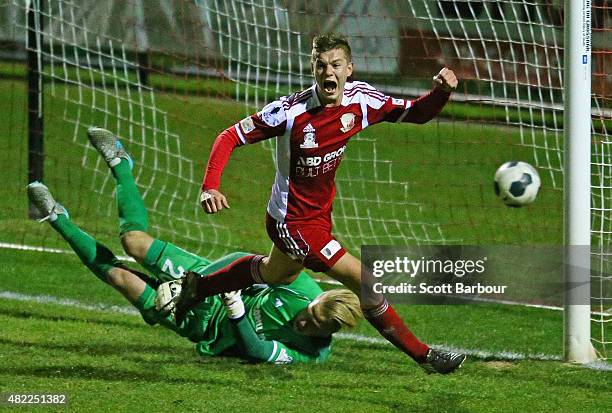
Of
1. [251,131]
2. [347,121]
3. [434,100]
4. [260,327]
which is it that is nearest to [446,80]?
[434,100]

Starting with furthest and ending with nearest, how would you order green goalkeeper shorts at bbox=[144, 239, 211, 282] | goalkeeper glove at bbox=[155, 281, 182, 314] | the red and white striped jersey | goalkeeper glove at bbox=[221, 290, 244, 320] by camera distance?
green goalkeeper shorts at bbox=[144, 239, 211, 282], goalkeeper glove at bbox=[155, 281, 182, 314], goalkeeper glove at bbox=[221, 290, 244, 320], the red and white striped jersey

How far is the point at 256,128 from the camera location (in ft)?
17.6

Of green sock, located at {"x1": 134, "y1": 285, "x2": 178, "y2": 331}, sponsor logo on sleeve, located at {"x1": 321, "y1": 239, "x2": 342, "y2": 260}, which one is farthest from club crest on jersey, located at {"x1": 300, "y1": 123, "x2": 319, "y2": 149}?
green sock, located at {"x1": 134, "y1": 285, "x2": 178, "y2": 331}

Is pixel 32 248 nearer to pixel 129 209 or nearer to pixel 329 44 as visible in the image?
pixel 129 209

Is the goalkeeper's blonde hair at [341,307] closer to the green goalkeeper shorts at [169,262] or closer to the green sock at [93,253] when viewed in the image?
the green goalkeeper shorts at [169,262]

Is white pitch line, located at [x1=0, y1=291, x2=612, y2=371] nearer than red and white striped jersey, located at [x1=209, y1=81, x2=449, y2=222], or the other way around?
red and white striped jersey, located at [x1=209, y1=81, x2=449, y2=222]

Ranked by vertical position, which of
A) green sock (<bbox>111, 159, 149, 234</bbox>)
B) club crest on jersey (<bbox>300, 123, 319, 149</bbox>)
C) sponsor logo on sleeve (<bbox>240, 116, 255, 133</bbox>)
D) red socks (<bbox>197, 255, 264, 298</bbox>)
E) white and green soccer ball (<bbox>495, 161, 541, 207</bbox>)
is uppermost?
sponsor logo on sleeve (<bbox>240, 116, 255, 133</bbox>)

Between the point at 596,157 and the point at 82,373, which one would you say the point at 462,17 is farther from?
the point at 82,373

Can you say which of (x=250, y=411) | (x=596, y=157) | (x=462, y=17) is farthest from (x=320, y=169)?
(x=462, y=17)

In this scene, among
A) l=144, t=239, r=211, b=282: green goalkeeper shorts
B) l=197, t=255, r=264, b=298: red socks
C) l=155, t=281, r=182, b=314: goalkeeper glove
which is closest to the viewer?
l=197, t=255, r=264, b=298: red socks

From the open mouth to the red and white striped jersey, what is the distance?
0.36 ft

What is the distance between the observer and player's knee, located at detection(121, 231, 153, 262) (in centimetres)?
625

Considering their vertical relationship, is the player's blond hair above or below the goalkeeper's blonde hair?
above

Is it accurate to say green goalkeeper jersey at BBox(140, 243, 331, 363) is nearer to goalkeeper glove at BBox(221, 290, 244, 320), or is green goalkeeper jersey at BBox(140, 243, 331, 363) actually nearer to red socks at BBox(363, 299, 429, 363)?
goalkeeper glove at BBox(221, 290, 244, 320)
